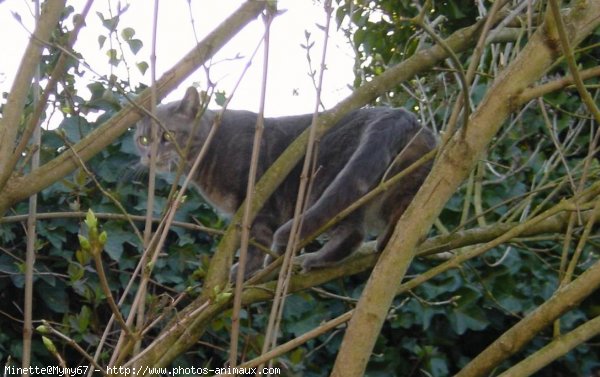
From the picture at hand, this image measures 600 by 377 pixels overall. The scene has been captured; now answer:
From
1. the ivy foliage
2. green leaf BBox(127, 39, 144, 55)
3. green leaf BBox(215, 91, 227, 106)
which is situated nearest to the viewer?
green leaf BBox(127, 39, 144, 55)

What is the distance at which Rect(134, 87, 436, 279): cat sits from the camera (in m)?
3.04

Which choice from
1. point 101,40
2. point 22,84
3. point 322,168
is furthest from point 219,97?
point 22,84

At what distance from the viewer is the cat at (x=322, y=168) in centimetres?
304

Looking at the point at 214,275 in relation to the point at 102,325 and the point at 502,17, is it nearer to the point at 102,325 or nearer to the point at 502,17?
the point at 502,17

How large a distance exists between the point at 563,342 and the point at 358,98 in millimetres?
859

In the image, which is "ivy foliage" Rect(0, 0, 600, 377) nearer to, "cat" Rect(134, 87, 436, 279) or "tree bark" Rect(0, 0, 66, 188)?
"cat" Rect(134, 87, 436, 279)

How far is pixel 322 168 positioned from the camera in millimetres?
3533

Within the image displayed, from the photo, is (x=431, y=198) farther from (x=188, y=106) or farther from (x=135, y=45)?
(x=188, y=106)

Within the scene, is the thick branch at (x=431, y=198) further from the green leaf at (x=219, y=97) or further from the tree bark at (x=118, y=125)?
the green leaf at (x=219, y=97)

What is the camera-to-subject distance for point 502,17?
2.64m

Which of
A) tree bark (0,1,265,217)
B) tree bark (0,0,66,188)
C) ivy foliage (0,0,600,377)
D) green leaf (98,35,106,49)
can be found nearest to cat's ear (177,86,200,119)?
ivy foliage (0,0,600,377)

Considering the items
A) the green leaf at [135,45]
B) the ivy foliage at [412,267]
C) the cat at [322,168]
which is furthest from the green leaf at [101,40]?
the ivy foliage at [412,267]

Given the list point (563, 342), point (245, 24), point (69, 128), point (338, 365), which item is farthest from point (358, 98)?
point (69, 128)

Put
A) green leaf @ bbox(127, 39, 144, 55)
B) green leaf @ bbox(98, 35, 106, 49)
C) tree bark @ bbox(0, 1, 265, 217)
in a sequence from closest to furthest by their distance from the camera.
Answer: tree bark @ bbox(0, 1, 265, 217) < green leaf @ bbox(98, 35, 106, 49) < green leaf @ bbox(127, 39, 144, 55)
